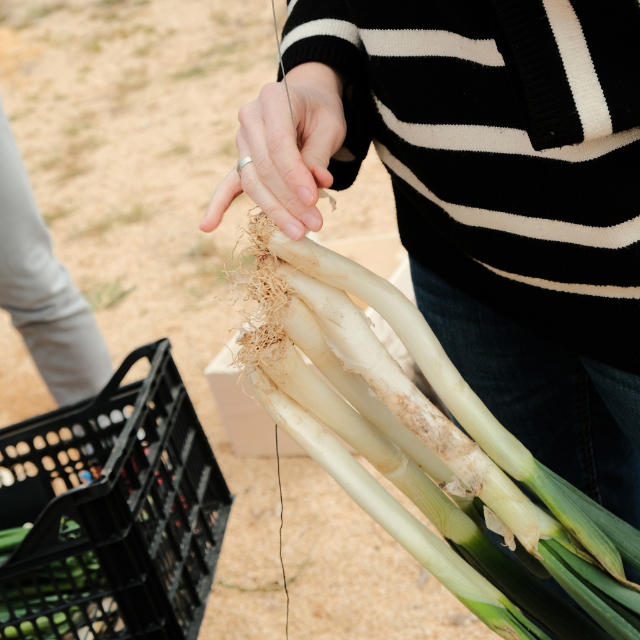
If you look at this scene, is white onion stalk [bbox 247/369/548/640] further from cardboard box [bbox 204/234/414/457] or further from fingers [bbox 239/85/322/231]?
cardboard box [bbox 204/234/414/457]

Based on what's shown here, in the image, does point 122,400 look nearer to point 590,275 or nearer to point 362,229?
point 590,275

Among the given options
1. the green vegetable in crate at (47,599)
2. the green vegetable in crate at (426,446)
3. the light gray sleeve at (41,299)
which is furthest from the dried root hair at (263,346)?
the light gray sleeve at (41,299)

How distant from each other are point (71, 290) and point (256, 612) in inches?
36.0

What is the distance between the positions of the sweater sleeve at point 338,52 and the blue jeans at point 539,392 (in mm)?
173

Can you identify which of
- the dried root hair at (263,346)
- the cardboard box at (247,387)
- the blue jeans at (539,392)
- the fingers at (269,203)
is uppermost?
the fingers at (269,203)

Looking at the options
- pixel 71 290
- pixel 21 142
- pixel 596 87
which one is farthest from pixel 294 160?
pixel 21 142

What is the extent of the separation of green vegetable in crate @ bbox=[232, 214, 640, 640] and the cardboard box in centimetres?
96

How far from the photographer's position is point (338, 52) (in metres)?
0.80

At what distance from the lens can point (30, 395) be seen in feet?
8.30

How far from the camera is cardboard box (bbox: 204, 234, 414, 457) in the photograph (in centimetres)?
177

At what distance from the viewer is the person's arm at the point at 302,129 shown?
69 cm

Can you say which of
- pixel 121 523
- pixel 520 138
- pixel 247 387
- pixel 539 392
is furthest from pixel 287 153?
pixel 247 387

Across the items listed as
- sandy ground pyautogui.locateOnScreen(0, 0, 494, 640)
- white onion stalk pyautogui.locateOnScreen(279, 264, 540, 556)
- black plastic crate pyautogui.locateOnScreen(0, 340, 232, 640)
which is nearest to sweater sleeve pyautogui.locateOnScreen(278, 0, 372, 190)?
white onion stalk pyautogui.locateOnScreen(279, 264, 540, 556)

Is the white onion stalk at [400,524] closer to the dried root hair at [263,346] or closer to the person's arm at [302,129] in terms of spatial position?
the dried root hair at [263,346]
